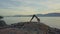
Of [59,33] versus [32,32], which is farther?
[59,33]

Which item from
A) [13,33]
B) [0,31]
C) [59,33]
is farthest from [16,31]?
[59,33]

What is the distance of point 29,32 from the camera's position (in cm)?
641

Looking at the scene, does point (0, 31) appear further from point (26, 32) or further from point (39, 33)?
point (39, 33)

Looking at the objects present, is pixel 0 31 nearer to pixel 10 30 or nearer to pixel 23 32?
pixel 10 30

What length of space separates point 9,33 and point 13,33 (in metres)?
0.15

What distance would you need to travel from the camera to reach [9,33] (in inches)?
242

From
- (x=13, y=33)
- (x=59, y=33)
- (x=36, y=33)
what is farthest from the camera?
(x=59, y=33)

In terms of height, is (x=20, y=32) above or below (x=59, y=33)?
above

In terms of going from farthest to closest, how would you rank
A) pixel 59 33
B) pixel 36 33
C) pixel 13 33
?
pixel 59 33 → pixel 36 33 → pixel 13 33

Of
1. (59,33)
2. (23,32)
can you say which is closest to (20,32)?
(23,32)

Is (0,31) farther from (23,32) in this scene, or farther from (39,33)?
(39,33)

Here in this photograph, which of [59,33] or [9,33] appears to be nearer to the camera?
[9,33]

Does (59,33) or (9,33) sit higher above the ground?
(9,33)

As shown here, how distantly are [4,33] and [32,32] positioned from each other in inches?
43.8
